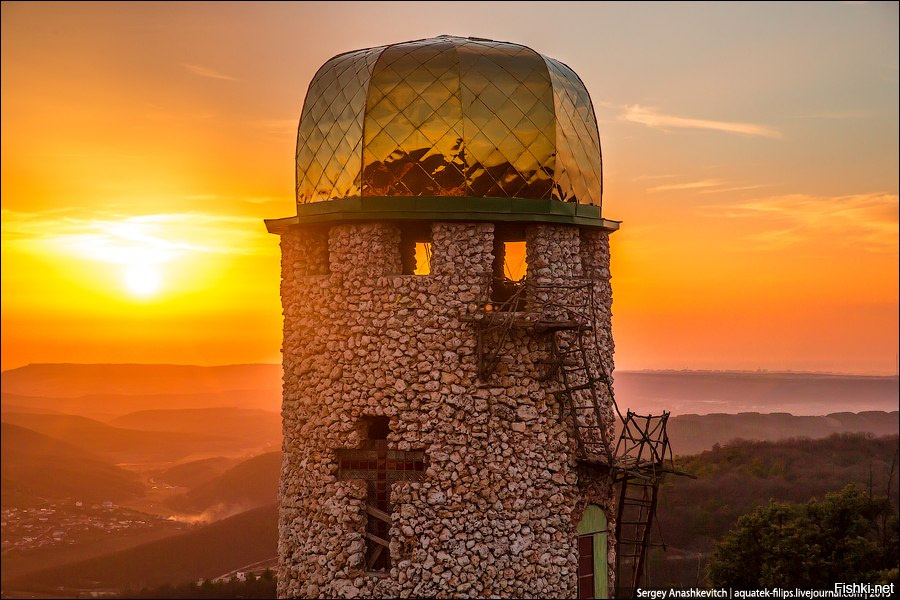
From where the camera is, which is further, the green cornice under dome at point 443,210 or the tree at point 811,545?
the tree at point 811,545

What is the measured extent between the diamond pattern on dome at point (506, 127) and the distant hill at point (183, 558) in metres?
14.4

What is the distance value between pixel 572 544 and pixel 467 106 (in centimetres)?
770

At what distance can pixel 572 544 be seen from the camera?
1759cm

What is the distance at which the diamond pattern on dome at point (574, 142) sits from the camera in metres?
17.9

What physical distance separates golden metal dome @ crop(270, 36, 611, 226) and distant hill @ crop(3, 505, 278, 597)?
13623 mm

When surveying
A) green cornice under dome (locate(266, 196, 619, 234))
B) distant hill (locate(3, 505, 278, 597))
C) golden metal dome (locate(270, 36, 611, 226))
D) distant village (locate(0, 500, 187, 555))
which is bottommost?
distant hill (locate(3, 505, 278, 597))

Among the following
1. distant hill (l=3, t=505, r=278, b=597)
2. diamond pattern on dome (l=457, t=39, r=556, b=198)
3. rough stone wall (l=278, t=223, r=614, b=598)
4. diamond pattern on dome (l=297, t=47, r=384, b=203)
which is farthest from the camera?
distant hill (l=3, t=505, r=278, b=597)

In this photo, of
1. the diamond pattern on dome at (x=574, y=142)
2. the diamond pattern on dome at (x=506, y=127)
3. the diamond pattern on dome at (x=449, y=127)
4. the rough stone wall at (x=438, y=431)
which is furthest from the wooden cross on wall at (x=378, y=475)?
the diamond pattern on dome at (x=574, y=142)

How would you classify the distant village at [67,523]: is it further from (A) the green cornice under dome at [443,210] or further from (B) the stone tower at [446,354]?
(A) the green cornice under dome at [443,210]

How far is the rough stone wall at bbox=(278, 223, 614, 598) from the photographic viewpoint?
671 inches

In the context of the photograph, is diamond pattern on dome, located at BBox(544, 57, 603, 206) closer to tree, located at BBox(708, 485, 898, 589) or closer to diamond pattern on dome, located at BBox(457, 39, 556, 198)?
diamond pattern on dome, located at BBox(457, 39, 556, 198)

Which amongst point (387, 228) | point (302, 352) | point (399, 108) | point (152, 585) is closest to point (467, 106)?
point (399, 108)

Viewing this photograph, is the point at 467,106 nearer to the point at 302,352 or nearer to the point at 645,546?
the point at 302,352

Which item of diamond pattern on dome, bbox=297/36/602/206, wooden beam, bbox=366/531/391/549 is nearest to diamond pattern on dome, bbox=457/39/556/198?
diamond pattern on dome, bbox=297/36/602/206
